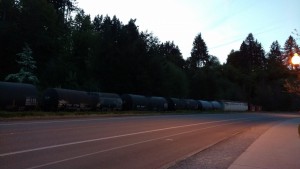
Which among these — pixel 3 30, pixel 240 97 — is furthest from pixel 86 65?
pixel 240 97

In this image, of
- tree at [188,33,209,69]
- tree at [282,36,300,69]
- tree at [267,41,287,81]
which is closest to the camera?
tree at [282,36,300,69]

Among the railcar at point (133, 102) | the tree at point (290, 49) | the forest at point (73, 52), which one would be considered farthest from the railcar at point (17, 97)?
the forest at point (73, 52)

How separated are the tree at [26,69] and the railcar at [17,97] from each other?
31351 mm

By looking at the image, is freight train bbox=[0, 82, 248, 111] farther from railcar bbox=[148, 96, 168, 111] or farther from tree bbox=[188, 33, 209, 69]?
tree bbox=[188, 33, 209, 69]

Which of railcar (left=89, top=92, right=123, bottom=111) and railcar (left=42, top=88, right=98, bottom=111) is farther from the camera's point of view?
railcar (left=89, top=92, right=123, bottom=111)

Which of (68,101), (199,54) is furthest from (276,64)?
(199,54)

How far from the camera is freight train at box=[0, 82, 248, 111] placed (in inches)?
1531

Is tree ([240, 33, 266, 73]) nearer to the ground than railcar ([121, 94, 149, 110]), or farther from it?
farther from it

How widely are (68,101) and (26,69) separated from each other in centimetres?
3222

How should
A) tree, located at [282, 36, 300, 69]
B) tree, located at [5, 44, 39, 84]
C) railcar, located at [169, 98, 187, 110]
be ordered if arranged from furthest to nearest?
railcar, located at [169, 98, 187, 110], tree, located at [5, 44, 39, 84], tree, located at [282, 36, 300, 69]

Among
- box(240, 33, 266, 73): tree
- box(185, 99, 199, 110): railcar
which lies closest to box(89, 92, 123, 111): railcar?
box(185, 99, 199, 110): railcar

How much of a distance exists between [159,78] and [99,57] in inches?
518

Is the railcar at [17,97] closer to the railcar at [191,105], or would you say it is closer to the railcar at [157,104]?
the railcar at [157,104]

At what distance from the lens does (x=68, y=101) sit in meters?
46.5
